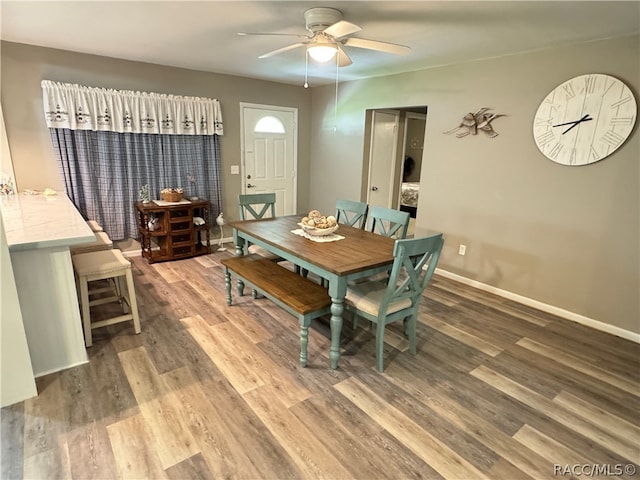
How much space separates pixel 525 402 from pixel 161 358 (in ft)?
7.83

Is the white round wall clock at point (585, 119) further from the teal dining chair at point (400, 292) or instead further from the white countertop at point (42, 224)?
the white countertop at point (42, 224)

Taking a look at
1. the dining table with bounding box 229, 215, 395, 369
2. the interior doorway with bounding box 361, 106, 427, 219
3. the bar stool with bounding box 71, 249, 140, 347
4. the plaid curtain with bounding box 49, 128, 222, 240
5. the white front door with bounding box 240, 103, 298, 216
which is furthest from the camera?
the white front door with bounding box 240, 103, 298, 216

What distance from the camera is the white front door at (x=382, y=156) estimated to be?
4953 mm

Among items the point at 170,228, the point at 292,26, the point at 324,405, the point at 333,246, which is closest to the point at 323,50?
the point at 292,26

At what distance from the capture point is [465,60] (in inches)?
141

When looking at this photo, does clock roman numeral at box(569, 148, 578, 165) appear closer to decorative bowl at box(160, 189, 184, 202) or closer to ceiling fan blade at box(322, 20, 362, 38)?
ceiling fan blade at box(322, 20, 362, 38)

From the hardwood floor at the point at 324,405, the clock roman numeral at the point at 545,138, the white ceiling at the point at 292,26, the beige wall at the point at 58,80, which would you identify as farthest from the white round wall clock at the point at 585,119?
the beige wall at the point at 58,80

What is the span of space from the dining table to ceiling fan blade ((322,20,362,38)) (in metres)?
1.38

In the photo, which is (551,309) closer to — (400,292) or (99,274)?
(400,292)

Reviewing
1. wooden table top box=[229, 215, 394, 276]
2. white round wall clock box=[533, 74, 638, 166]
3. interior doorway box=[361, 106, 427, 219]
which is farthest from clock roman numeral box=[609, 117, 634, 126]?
interior doorway box=[361, 106, 427, 219]

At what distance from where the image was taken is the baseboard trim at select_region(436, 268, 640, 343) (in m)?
2.95

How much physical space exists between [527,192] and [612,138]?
75cm

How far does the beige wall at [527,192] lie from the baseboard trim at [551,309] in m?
0.04

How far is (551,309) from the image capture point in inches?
132
